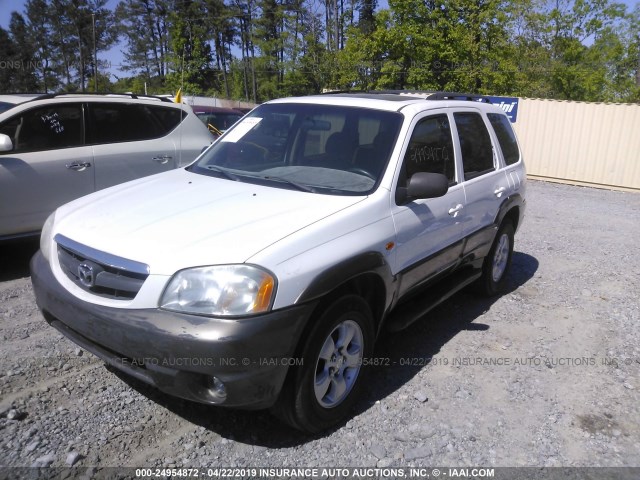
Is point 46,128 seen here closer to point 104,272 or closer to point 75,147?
point 75,147

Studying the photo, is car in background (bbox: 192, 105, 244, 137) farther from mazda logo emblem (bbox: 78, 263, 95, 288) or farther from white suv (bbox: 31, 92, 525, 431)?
mazda logo emblem (bbox: 78, 263, 95, 288)

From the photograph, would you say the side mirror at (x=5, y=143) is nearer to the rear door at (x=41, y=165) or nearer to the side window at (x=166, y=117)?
the rear door at (x=41, y=165)

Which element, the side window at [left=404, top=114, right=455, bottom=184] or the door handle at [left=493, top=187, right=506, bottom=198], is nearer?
the side window at [left=404, top=114, right=455, bottom=184]

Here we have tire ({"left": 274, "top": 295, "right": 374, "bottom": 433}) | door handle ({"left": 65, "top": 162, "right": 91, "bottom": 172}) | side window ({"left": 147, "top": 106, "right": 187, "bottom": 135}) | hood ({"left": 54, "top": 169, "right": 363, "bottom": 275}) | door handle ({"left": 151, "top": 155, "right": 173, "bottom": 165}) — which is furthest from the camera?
side window ({"left": 147, "top": 106, "right": 187, "bottom": 135})

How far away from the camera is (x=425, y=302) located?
13.4 ft

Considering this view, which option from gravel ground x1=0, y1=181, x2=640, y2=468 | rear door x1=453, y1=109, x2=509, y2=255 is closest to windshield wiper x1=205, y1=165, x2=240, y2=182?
gravel ground x1=0, y1=181, x2=640, y2=468

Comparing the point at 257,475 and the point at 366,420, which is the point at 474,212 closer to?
the point at 366,420

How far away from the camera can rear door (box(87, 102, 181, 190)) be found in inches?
237

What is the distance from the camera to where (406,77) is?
88.4 feet

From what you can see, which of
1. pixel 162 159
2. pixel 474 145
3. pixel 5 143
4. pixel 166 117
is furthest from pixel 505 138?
pixel 5 143

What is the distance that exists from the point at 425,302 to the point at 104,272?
2.30m

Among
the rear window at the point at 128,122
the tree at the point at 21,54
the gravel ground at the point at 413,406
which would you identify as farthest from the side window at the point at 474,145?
the tree at the point at 21,54

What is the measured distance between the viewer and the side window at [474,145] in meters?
4.49

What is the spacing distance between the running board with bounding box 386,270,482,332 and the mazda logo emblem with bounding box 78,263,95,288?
189 centimetres
